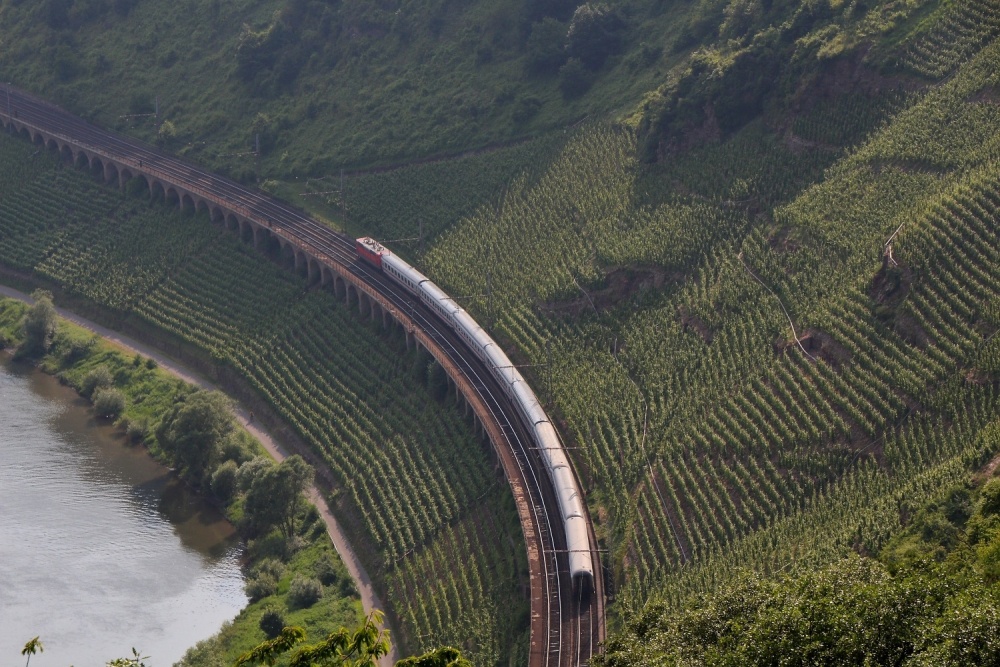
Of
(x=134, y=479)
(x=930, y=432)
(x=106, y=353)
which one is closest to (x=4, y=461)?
(x=134, y=479)

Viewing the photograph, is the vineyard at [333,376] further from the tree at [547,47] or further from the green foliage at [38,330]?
the tree at [547,47]

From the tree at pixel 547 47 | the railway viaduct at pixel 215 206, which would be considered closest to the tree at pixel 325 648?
the railway viaduct at pixel 215 206

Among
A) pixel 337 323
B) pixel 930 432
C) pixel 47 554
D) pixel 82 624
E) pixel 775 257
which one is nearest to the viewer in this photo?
pixel 930 432

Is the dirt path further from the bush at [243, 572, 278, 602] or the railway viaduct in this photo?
the railway viaduct

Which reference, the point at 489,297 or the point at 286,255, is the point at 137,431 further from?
the point at 489,297

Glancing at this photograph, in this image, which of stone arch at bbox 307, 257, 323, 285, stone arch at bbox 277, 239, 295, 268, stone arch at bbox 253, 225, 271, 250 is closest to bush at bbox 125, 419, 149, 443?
stone arch at bbox 307, 257, 323, 285

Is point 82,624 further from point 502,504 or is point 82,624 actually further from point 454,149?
point 454,149
